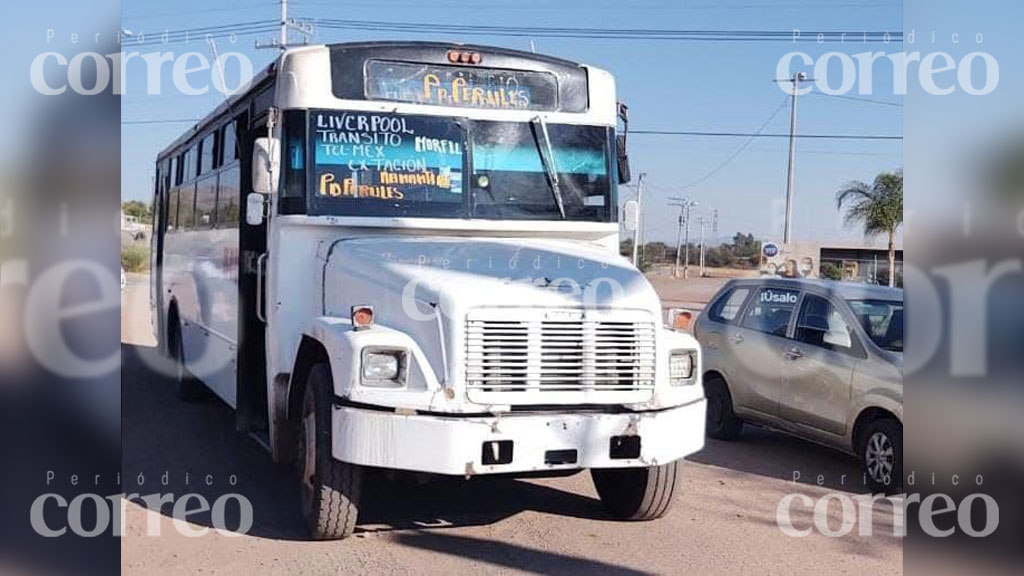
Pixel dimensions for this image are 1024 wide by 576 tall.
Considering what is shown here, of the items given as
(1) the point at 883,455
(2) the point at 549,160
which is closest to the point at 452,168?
(2) the point at 549,160

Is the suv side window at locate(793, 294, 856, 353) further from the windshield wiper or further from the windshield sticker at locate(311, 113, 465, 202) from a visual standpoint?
the windshield sticker at locate(311, 113, 465, 202)

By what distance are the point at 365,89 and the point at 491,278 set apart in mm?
1910

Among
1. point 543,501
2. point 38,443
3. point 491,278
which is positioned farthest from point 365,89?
point 38,443

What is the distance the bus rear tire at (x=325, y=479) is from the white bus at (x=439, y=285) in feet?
0.04

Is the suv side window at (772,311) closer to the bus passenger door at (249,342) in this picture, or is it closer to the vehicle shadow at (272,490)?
the vehicle shadow at (272,490)

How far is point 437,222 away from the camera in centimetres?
722

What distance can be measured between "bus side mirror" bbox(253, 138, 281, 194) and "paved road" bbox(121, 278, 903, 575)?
53.2 inches

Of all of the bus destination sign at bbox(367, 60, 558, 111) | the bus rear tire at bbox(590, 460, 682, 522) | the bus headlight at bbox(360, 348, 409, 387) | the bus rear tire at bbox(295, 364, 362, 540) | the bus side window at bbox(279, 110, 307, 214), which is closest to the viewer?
the bus headlight at bbox(360, 348, 409, 387)

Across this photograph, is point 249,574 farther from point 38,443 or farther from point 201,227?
point 201,227

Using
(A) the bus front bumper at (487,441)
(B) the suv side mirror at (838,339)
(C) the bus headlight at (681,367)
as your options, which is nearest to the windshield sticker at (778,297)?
(B) the suv side mirror at (838,339)

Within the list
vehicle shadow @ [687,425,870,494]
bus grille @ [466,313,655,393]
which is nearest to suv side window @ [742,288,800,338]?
vehicle shadow @ [687,425,870,494]

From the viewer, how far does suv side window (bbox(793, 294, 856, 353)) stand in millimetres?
8477

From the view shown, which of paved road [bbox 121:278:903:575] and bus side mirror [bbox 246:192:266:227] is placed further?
bus side mirror [bbox 246:192:266:227]

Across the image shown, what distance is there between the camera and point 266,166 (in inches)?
281
